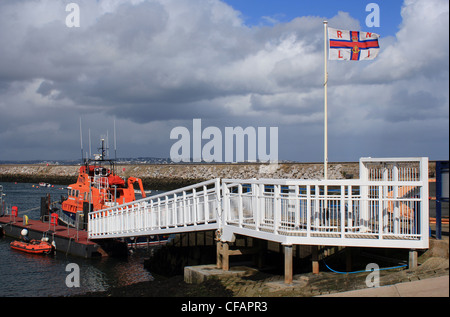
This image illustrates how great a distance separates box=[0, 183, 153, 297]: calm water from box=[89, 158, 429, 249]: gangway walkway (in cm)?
599

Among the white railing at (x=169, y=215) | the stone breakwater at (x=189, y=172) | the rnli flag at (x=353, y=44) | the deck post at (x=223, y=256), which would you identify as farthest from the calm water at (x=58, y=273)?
the stone breakwater at (x=189, y=172)

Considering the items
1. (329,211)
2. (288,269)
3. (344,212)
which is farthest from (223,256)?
(344,212)

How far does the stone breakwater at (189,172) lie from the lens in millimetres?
80406

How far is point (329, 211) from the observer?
37.2 feet

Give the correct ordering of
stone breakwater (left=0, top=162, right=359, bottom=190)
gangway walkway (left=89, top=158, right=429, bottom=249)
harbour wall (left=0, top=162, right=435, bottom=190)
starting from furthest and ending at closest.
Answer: stone breakwater (left=0, top=162, right=359, bottom=190) → harbour wall (left=0, top=162, right=435, bottom=190) → gangway walkway (left=89, top=158, right=429, bottom=249)

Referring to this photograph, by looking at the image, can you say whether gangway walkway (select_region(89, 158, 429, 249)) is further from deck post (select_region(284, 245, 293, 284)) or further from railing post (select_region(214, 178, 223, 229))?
deck post (select_region(284, 245, 293, 284))

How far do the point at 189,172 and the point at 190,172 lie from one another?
0.99 ft


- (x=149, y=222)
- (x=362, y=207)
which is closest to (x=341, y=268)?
(x=362, y=207)

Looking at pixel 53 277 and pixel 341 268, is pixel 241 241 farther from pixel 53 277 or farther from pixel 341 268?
pixel 53 277

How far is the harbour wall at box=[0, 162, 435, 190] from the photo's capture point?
262ft

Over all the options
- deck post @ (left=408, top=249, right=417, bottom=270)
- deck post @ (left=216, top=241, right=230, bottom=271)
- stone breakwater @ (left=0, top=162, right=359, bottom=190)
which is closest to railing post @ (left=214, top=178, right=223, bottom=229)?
deck post @ (left=216, top=241, right=230, bottom=271)

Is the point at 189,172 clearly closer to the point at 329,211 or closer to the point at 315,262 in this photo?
→ the point at 315,262

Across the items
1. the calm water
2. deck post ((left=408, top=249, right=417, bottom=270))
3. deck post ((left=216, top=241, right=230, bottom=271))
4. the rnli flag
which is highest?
the rnli flag

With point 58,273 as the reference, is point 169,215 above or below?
above
